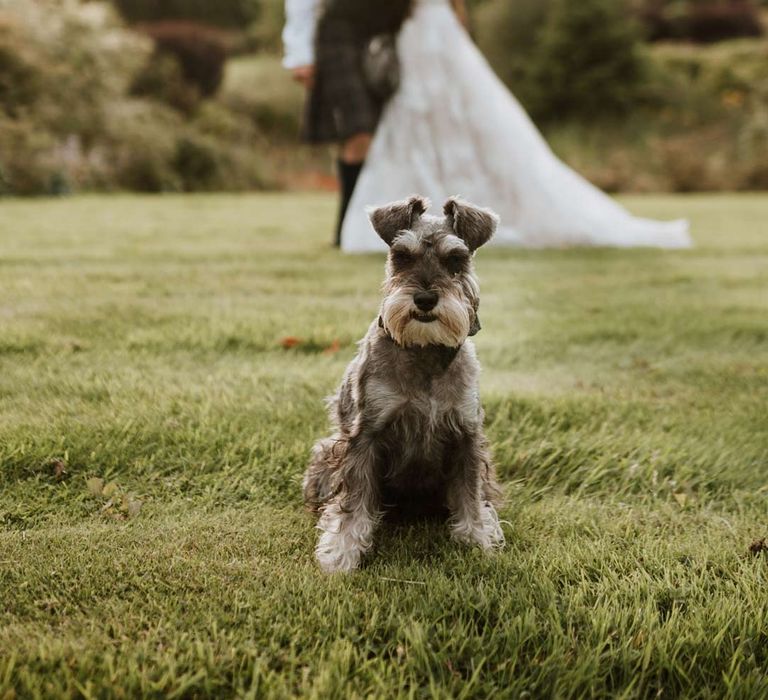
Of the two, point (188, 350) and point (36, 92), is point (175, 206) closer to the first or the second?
point (36, 92)

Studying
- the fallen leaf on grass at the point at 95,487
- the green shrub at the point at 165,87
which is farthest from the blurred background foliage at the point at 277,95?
the fallen leaf on grass at the point at 95,487

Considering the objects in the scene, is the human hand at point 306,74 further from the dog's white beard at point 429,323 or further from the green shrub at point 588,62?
the green shrub at point 588,62

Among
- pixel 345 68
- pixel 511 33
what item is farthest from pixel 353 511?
pixel 511 33

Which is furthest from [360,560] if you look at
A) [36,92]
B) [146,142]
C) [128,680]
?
[146,142]

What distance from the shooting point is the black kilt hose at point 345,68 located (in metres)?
8.82

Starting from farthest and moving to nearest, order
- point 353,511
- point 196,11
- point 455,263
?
point 196,11 < point 455,263 < point 353,511

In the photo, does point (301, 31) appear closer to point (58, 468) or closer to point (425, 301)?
point (58, 468)

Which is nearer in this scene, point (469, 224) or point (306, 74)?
point (469, 224)

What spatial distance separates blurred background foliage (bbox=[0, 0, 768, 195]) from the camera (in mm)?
19062

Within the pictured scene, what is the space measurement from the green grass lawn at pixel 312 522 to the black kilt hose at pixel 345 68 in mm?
3164

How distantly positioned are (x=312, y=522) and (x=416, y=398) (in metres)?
0.68

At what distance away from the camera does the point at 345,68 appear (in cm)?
886

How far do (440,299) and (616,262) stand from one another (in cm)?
690

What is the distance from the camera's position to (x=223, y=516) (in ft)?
9.90
